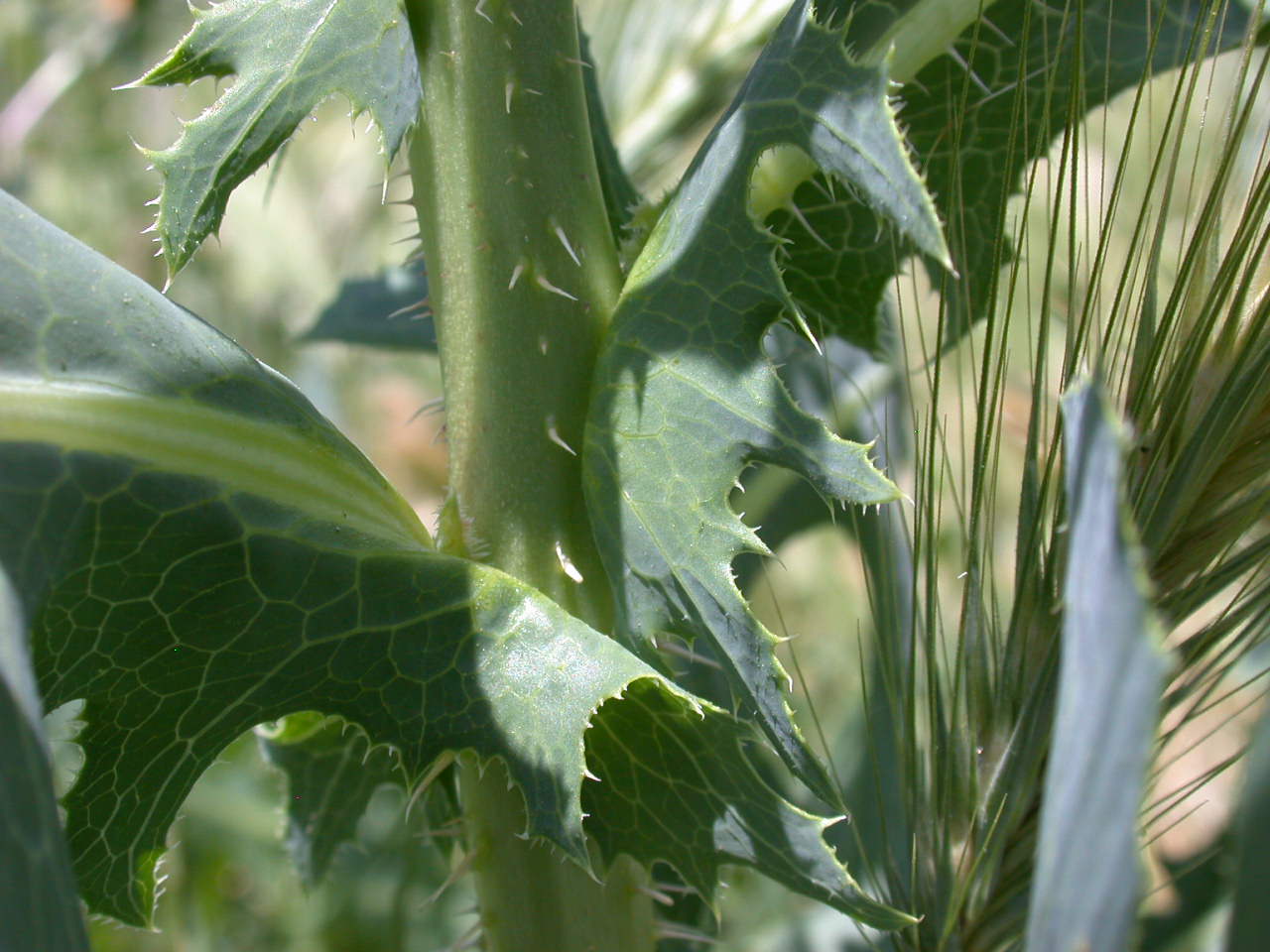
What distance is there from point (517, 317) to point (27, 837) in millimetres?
371

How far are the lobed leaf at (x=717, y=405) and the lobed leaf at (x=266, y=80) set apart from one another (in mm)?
170

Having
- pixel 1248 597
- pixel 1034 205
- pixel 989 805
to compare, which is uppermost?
pixel 1034 205

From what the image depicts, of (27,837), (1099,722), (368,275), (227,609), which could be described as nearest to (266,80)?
(227,609)

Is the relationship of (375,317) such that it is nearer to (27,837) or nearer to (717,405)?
(717,405)

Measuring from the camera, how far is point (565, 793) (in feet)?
2.10

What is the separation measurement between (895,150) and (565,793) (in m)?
0.35

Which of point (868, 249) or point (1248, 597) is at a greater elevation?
point (868, 249)

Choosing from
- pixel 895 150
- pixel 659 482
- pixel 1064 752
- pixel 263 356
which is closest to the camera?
pixel 1064 752

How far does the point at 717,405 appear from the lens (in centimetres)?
66

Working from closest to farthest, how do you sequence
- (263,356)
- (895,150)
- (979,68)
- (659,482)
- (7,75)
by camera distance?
(895,150)
(659,482)
(979,68)
(263,356)
(7,75)

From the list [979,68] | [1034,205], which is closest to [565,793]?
[979,68]

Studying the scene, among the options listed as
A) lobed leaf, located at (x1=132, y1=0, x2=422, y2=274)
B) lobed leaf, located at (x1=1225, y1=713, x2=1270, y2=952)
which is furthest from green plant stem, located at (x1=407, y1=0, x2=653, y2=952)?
lobed leaf, located at (x1=1225, y1=713, x2=1270, y2=952)

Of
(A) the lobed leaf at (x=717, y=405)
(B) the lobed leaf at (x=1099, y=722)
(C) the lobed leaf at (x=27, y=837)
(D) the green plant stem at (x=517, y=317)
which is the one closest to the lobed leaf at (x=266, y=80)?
(D) the green plant stem at (x=517, y=317)

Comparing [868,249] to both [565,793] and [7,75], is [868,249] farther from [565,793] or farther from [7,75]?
[7,75]
